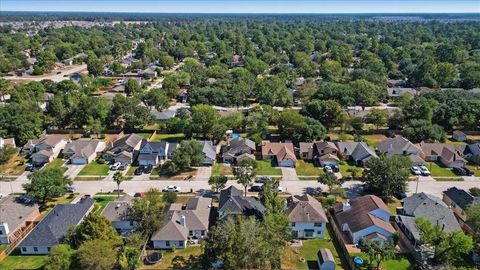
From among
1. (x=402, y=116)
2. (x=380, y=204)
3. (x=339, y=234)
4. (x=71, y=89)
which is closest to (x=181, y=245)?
(x=339, y=234)

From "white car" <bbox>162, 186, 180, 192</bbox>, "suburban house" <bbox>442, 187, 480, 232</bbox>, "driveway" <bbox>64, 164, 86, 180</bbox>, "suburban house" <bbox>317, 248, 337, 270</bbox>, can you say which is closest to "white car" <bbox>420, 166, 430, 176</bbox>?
"suburban house" <bbox>442, 187, 480, 232</bbox>

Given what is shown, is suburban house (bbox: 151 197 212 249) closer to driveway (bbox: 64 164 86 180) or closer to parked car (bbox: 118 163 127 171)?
parked car (bbox: 118 163 127 171)

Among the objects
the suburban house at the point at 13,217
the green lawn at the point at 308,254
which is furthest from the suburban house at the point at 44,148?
the green lawn at the point at 308,254

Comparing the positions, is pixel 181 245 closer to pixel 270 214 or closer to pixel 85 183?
pixel 270 214

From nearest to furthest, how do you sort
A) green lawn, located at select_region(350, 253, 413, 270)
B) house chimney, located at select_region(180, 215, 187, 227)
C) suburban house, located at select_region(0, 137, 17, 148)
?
green lawn, located at select_region(350, 253, 413, 270) < house chimney, located at select_region(180, 215, 187, 227) < suburban house, located at select_region(0, 137, 17, 148)

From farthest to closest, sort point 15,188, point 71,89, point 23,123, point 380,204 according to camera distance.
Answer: point 71,89, point 23,123, point 15,188, point 380,204

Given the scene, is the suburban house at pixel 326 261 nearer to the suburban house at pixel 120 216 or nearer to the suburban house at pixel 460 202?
the suburban house at pixel 460 202

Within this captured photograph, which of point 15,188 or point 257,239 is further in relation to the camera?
point 15,188
